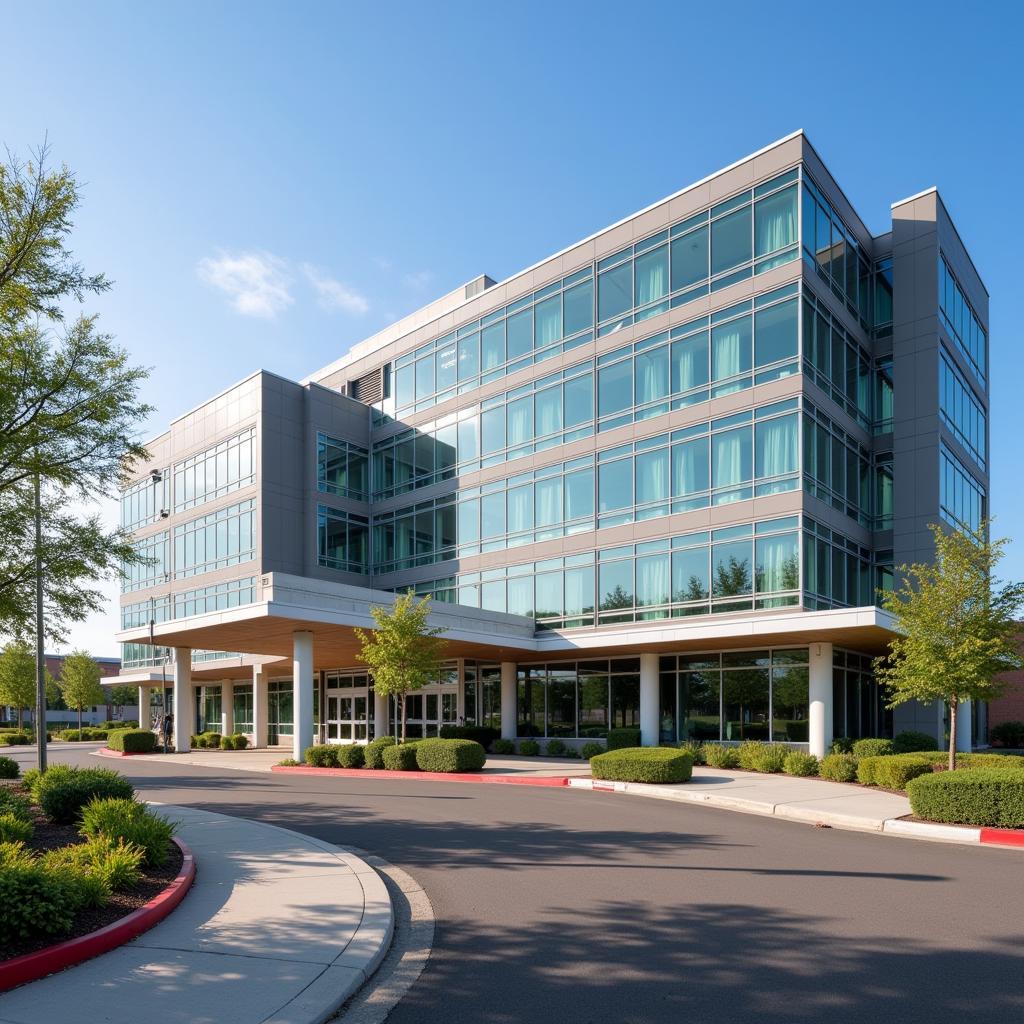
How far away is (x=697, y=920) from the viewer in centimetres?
810

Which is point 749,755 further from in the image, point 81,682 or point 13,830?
point 81,682

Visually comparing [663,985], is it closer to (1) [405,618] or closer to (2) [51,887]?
(2) [51,887]

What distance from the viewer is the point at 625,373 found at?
30891mm

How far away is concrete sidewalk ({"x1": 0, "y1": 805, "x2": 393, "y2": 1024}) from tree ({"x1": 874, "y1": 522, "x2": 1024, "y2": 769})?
1403cm

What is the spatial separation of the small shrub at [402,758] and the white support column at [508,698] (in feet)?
32.2

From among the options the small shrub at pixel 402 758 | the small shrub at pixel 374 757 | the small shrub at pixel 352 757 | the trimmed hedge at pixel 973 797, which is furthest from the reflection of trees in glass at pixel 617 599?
the trimmed hedge at pixel 973 797

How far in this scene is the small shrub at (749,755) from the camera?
75.4 ft

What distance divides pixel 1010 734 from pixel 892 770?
25.7 meters

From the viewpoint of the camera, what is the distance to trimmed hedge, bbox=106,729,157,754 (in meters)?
37.1

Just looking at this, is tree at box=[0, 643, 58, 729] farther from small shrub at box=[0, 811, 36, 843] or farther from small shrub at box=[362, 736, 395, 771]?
small shrub at box=[0, 811, 36, 843]

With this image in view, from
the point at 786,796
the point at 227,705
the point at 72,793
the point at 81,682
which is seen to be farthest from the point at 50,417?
the point at 81,682

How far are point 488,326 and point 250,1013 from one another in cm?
3243

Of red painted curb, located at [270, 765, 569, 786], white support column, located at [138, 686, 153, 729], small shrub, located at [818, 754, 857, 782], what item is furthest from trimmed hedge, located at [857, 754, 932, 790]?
white support column, located at [138, 686, 153, 729]

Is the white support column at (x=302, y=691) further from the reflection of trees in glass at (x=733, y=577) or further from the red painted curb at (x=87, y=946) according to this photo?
the red painted curb at (x=87, y=946)
